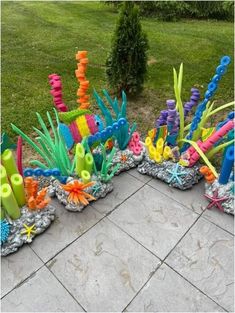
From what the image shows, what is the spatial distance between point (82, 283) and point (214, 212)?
Result: 4.96ft

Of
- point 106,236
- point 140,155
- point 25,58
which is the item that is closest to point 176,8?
point 25,58

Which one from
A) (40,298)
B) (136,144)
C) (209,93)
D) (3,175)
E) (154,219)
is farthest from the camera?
(136,144)

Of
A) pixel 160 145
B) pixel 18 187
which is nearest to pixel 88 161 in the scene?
pixel 18 187

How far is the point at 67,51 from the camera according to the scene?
24.0 ft

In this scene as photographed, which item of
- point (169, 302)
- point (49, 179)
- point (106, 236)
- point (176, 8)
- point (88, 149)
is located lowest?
point (169, 302)

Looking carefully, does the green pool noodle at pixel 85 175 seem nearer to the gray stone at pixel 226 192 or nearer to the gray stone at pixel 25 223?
the gray stone at pixel 25 223

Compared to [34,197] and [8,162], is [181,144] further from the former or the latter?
[8,162]

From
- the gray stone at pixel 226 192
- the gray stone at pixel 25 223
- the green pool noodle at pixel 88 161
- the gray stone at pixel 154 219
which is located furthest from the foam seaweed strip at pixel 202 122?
the gray stone at pixel 25 223

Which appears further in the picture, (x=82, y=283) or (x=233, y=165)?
(x=233, y=165)

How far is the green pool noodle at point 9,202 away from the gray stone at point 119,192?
795 mm

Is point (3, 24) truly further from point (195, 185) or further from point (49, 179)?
point (195, 185)

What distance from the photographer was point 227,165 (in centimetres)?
290

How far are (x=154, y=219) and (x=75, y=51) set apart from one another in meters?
5.67

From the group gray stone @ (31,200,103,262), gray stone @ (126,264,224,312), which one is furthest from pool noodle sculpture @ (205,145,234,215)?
gray stone @ (31,200,103,262)
